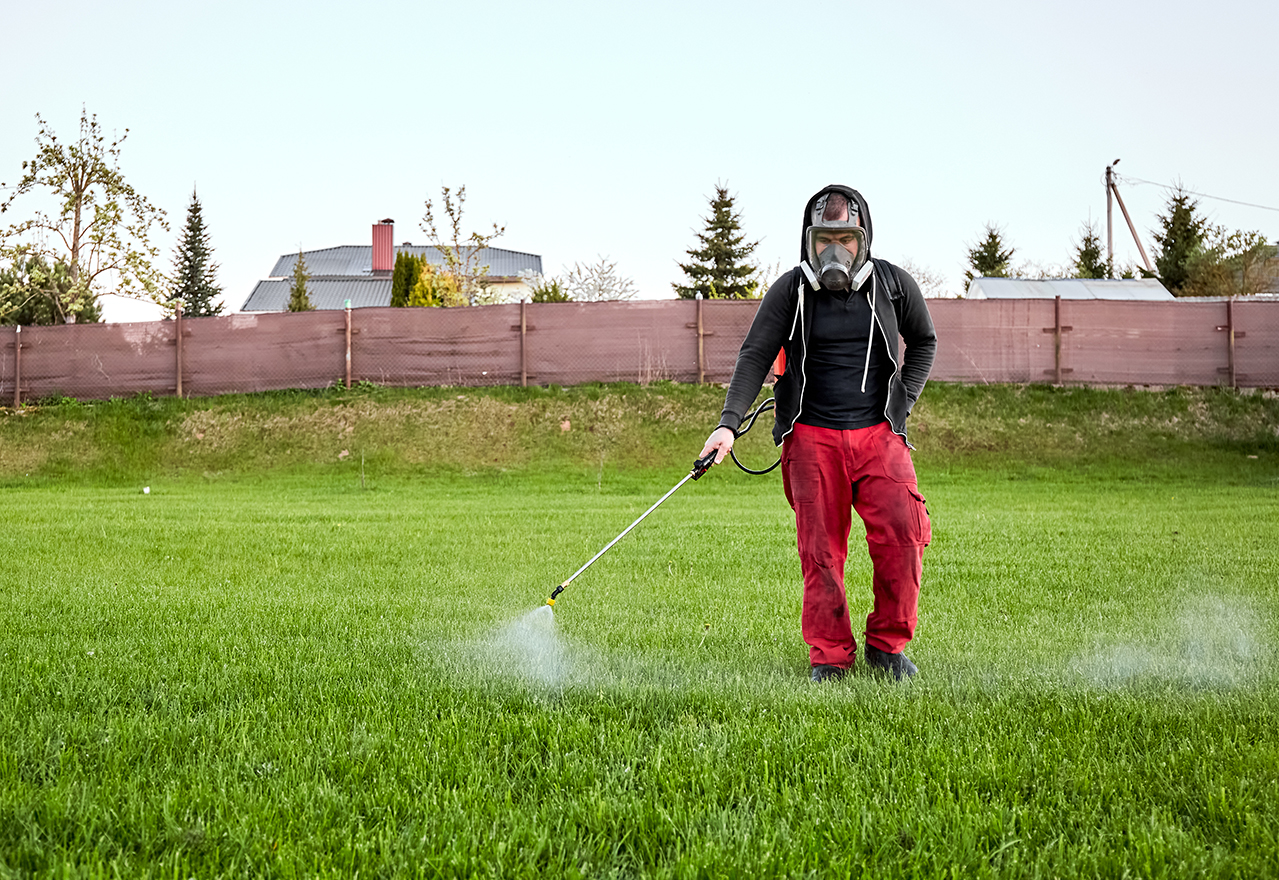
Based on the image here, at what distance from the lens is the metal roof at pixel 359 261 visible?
62.0m

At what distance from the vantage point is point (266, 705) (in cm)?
390

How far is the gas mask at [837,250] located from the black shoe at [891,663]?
174 cm

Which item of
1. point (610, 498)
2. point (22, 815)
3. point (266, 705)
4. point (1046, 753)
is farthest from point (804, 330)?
point (610, 498)

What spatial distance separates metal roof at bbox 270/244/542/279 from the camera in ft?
203

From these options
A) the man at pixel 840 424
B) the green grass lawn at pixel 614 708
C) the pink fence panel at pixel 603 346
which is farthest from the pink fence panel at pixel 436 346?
the man at pixel 840 424

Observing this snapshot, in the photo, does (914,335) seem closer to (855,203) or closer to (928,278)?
(855,203)

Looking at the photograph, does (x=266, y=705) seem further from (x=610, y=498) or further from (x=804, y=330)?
(x=610, y=498)

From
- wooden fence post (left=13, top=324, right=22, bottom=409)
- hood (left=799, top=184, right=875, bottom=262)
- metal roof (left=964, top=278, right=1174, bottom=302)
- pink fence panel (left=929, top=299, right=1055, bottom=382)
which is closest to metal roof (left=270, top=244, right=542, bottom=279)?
metal roof (left=964, top=278, right=1174, bottom=302)

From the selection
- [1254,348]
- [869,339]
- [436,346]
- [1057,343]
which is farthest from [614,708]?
[1254,348]

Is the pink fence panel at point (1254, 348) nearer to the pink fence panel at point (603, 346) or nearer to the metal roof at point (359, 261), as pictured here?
the pink fence panel at point (603, 346)

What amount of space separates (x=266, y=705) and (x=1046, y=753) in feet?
9.40

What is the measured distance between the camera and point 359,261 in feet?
213

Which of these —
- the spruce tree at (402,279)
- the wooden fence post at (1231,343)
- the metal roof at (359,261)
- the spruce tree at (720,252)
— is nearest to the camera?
the wooden fence post at (1231,343)

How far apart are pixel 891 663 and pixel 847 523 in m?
0.68
